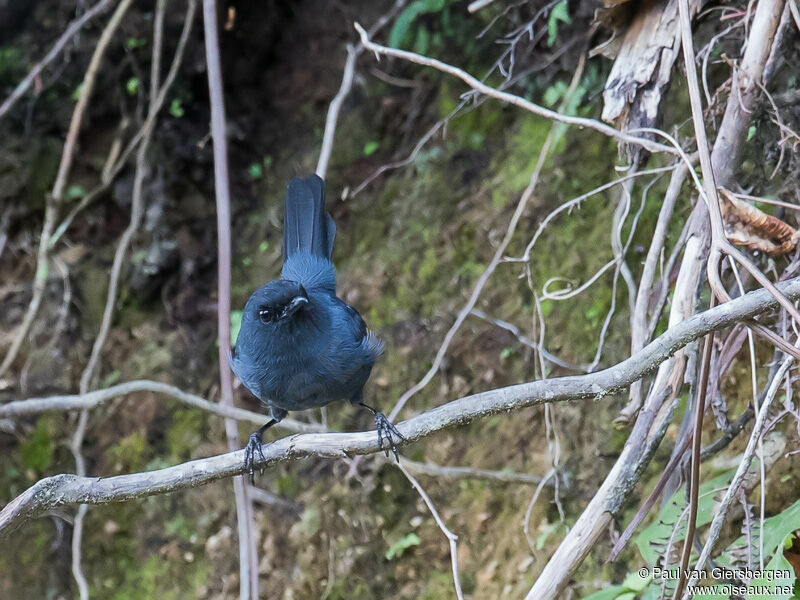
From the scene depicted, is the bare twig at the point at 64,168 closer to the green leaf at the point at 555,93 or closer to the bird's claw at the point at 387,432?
the green leaf at the point at 555,93

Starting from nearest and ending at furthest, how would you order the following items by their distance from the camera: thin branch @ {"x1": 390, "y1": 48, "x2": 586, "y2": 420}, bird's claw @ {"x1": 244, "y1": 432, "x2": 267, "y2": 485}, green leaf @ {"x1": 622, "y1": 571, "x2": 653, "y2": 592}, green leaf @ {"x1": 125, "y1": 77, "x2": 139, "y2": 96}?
bird's claw @ {"x1": 244, "y1": 432, "x2": 267, "y2": 485} → green leaf @ {"x1": 622, "y1": 571, "x2": 653, "y2": 592} → thin branch @ {"x1": 390, "y1": 48, "x2": 586, "y2": 420} → green leaf @ {"x1": 125, "y1": 77, "x2": 139, "y2": 96}

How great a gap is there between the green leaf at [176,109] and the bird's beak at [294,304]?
2.99 metres

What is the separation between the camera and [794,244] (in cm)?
277

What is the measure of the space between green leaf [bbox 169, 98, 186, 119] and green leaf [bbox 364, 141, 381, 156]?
1268 millimetres

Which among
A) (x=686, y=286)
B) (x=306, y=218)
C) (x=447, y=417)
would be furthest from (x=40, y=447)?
(x=686, y=286)

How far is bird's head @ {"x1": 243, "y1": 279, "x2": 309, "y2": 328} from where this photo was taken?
3.09 meters

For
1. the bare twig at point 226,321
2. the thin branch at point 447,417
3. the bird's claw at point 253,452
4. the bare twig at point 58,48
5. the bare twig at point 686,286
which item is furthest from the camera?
the bare twig at point 58,48

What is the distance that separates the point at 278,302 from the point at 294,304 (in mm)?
59

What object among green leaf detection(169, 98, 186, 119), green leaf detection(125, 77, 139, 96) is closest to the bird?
green leaf detection(169, 98, 186, 119)

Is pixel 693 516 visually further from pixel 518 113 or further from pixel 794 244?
pixel 518 113

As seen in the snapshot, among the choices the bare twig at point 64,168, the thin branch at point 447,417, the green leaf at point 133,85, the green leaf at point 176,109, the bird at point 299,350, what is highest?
the green leaf at point 133,85

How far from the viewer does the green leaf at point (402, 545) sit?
4.24 metres

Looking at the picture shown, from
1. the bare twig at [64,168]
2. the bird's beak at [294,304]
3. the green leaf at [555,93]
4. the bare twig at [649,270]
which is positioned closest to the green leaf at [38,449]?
the bare twig at [64,168]

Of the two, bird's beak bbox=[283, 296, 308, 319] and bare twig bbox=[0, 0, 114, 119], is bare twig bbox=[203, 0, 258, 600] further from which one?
bare twig bbox=[0, 0, 114, 119]
